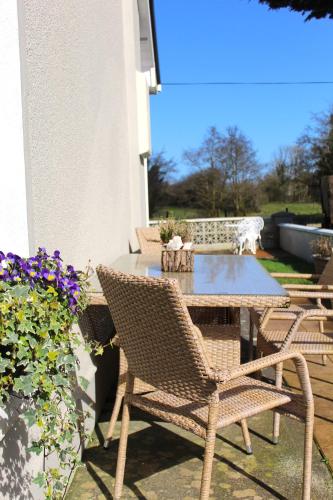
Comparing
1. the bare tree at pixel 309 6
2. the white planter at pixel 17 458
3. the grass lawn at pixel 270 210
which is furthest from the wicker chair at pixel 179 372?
the grass lawn at pixel 270 210

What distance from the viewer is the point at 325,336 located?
2.68 meters

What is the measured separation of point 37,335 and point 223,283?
51.0 inches

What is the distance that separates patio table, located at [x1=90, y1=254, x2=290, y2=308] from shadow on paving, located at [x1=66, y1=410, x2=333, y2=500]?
0.76 metres

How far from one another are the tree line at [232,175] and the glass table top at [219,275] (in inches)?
596

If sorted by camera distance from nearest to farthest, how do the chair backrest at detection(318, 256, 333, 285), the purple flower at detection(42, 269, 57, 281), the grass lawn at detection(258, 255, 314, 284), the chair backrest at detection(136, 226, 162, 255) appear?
the purple flower at detection(42, 269, 57, 281) < the chair backrest at detection(318, 256, 333, 285) < the chair backrest at detection(136, 226, 162, 255) < the grass lawn at detection(258, 255, 314, 284)

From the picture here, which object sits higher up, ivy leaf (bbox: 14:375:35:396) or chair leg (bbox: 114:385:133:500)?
ivy leaf (bbox: 14:375:35:396)

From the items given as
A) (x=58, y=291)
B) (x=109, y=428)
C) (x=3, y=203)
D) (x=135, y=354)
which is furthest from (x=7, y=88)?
(x=109, y=428)

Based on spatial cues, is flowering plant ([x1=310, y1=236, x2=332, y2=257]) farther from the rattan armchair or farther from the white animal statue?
the white animal statue

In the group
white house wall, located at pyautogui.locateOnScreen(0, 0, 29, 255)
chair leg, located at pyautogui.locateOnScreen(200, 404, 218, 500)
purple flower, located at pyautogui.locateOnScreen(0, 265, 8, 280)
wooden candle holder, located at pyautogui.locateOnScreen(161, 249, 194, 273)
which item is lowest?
chair leg, located at pyautogui.locateOnScreen(200, 404, 218, 500)

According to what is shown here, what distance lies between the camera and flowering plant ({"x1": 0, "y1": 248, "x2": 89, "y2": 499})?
3.90 ft

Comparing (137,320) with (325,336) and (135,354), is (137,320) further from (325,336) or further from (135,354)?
(325,336)

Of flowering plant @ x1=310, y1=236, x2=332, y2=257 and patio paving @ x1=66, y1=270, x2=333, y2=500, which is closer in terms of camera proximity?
patio paving @ x1=66, y1=270, x2=333, y2=500

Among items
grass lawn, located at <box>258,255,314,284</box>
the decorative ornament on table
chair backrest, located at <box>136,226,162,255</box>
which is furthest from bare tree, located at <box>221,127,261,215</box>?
the decorative ornament on table

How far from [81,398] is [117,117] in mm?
2507
